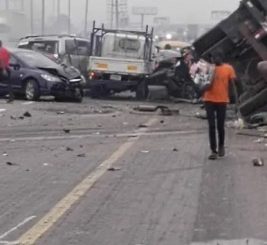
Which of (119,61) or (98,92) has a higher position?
(119,61)

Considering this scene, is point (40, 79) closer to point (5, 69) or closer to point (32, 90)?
point (32, 90)

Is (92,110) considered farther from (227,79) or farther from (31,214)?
(31,214)

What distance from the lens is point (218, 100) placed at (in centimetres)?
1298

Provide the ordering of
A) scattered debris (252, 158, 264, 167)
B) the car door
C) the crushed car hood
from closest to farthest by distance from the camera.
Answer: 1. scattered debris (252, 158, 264, 167)
2. the car door
3. the crushed car hood

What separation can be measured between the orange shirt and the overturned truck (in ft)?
15.2

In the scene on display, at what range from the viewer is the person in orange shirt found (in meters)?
13.0

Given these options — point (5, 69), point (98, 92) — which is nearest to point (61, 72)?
point (5, 69)

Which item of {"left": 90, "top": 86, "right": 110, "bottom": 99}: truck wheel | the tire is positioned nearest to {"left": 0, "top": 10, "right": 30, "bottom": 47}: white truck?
{"left": 90, "top": 86, "right": 110, "bottom": 99}: truck wheel

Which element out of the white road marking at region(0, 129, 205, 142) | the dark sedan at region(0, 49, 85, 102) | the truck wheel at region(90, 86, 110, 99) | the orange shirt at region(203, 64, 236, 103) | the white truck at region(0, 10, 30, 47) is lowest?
the white truck at region(0, 10, 30, 47)

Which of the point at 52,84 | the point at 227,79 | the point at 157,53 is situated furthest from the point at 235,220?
the point at 157,53

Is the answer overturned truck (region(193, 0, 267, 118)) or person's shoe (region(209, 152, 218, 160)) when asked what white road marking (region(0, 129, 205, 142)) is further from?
person's shoe (region(209, 152, 218, 160))

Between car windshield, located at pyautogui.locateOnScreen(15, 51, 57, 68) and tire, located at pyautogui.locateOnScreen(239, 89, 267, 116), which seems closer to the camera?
tire, located at pyautogui.locateOnScreen(239, 89, 267, 116)

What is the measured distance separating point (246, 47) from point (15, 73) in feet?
29.2

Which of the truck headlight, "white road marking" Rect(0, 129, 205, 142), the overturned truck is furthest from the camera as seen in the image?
the truck headlight
